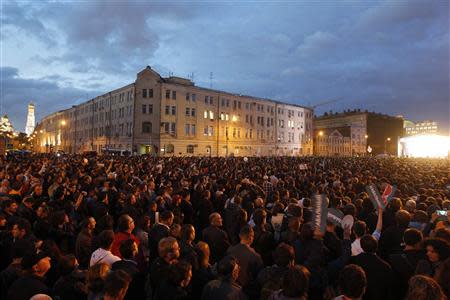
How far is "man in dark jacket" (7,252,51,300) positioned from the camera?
367 cm

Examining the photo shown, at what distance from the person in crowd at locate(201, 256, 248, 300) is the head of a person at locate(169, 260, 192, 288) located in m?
0.29

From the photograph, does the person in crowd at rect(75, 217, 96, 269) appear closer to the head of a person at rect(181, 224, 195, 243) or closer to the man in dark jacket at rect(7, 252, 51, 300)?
the man in dark jacket at rect(7, 252, 51, 300)

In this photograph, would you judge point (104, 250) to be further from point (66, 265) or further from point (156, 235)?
point (156, 235)

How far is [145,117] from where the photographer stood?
61.7m

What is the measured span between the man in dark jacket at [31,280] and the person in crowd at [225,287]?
6.15 feet

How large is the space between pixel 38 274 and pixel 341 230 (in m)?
5.39

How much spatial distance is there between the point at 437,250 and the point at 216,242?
3366 mm

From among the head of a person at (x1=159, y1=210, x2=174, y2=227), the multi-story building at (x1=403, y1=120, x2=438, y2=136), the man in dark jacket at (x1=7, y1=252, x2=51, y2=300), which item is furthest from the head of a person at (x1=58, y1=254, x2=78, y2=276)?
the multi-story building at (x1=403, y1=120, x2=438, y2=136)

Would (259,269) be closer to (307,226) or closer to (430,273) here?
(307,226)

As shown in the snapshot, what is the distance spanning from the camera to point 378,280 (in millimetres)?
4184

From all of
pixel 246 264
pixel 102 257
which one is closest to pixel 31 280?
pixel 102 257

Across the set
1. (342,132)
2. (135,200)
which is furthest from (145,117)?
(342,132)

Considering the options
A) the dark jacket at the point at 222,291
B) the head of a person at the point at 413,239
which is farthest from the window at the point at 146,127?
the dark jacket at the point at 222,291

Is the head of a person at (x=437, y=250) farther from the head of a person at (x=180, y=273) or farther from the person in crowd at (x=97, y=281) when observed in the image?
the person in crowd at (x=97, y=281)
